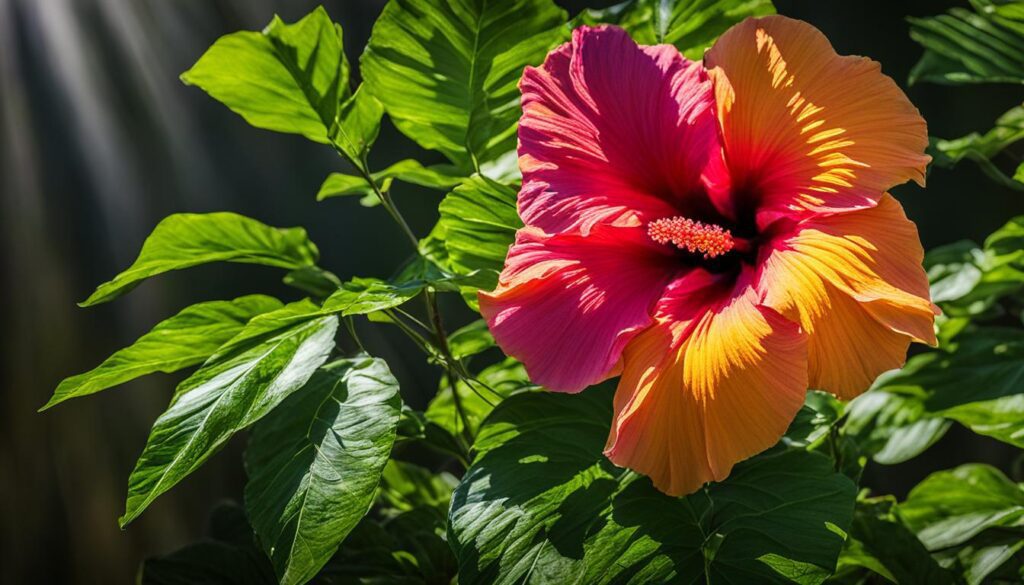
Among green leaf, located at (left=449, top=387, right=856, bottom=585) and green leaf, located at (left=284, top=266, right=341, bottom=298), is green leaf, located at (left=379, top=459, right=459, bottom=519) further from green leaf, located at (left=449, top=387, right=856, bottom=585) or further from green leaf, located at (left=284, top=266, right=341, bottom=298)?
green leaf, located at (left=449, top=387, right=856, bottom=585)

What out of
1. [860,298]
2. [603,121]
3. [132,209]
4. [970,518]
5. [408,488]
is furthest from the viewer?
[132,209]

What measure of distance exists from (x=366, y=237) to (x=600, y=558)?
877 millimetres

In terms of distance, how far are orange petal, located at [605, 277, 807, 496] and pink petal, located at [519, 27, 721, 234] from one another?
113 millimetres

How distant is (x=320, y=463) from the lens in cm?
57

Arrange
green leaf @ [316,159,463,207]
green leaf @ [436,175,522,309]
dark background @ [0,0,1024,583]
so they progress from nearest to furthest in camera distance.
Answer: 1. green leaf @ [436,175,522,309]
2. green leaf @ [316,159,463,207]
3. dark background @ [0,0,1024,583]

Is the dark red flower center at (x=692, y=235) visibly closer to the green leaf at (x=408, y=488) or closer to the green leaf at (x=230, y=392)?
the green leaf at (x=230, y=392)

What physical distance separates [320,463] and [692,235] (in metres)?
0.28

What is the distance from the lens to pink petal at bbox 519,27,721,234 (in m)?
0.60

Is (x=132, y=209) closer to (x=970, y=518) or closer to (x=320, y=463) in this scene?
(x=320, y=463)

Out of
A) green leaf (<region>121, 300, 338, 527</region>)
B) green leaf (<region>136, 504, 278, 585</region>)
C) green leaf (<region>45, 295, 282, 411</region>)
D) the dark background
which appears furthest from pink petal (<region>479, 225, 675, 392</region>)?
the dark background

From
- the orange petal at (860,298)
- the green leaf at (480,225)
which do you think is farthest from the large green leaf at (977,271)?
the green leaf at (480,225)

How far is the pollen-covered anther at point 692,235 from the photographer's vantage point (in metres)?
0.60

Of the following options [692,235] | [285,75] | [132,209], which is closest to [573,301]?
[692,235]

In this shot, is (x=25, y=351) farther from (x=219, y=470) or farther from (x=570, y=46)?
(x=570, y=46)
